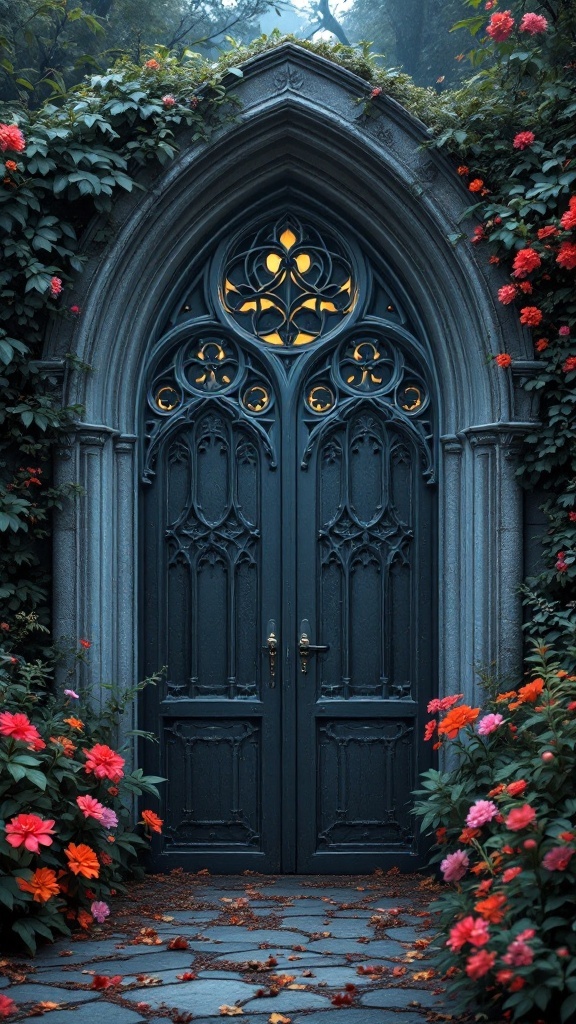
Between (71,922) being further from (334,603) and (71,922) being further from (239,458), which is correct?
(239,458)

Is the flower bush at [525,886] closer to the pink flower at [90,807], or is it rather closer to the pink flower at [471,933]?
the pink flower at [471,933]

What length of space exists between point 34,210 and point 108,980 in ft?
11.3

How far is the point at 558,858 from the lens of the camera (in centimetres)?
310

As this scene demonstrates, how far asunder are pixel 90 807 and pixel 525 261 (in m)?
3.04

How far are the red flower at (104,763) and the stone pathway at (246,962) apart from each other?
0.61 metres

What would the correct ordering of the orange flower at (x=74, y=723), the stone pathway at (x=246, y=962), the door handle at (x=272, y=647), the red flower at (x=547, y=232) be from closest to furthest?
the stone pathway at (x=246, y=962)
the orange flower at (x=74, y=723)
the red flower at (x=547, y=232)
the door handle at (x=272, y=647)

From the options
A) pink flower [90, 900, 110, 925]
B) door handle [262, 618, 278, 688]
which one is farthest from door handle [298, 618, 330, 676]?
pink flower [90, 900, 110, 925]

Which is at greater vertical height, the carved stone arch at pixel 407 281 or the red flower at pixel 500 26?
the red flower at pixel 500 26

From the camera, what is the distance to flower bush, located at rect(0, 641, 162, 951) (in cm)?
398

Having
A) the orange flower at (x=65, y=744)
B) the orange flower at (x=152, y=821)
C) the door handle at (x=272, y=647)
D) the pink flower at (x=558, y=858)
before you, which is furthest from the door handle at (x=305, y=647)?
the pink flower at (x=558, y=858)

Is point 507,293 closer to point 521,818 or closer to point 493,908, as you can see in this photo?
point 521,818

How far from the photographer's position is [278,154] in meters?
5.59

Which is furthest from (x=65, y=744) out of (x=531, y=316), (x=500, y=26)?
(x=500, y=26)

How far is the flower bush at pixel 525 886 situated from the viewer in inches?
116
